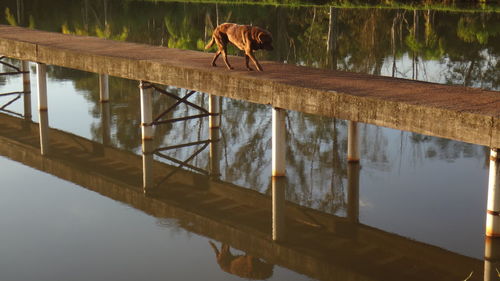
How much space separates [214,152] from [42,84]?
525 cm

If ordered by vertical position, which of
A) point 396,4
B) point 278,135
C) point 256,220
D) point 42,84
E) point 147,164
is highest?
point 396,4

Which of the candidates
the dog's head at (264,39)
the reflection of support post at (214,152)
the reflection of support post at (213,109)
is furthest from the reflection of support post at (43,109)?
the dog's head at (264,39)

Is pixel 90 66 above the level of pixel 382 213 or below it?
above

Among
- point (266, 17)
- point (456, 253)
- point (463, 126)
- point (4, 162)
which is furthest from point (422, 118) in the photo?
point (266, 17)

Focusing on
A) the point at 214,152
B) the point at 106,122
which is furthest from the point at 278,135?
the point at 106,122

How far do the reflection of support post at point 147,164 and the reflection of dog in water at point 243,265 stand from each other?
146 inches

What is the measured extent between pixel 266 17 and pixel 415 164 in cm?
2828

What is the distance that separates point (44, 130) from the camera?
2077 cm

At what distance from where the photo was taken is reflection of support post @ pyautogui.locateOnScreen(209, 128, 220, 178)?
17.8 meters

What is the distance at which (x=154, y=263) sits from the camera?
12477 mm

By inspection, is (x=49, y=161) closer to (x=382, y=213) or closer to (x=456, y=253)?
(x=382, y=213)

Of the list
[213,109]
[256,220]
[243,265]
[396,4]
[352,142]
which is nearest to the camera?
[243,265]

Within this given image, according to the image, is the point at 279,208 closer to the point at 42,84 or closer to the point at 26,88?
the point at 42,84

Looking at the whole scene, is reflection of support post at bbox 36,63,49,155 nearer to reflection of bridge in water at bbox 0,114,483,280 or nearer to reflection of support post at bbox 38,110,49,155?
reflection of support post at bbox 38,110,49,155
